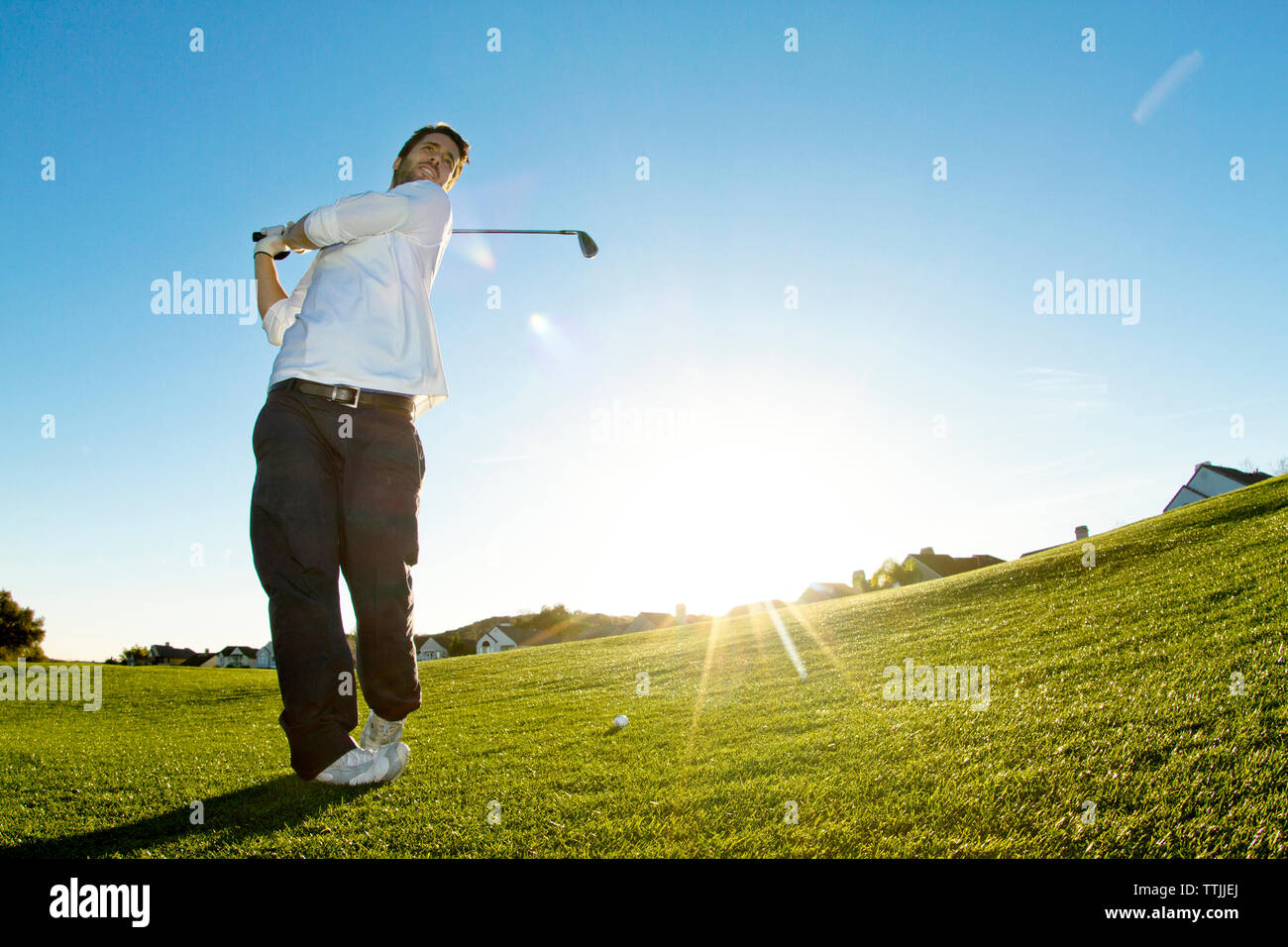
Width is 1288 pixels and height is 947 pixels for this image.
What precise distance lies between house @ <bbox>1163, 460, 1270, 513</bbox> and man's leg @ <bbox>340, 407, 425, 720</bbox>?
239 feet

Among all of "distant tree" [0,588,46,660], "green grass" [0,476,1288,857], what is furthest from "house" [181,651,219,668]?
"green grass" [0,476,1288,857]

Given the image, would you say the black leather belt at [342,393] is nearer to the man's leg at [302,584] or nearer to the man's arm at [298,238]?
the man's leg at [302,584]

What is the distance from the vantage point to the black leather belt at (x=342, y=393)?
318cm

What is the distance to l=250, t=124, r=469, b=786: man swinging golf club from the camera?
2.97 metres

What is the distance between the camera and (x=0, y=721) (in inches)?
390

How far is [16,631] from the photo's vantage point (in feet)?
135

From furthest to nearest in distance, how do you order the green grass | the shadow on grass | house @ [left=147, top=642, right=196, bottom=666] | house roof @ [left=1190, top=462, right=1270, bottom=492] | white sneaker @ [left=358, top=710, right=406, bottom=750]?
house @ [left=147, top=642, right=196, bottom=666], house roof @ [left=1190, top=462, right=1270, bottom=492], white sneaker @ [left=358, top=710, right=406, bottom=750], the shadow on grass, the green grass

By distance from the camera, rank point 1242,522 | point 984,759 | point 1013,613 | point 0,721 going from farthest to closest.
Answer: point 1242,522 < point 0,721 < point 1013,613 < point 984,759

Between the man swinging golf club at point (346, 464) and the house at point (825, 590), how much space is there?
6757 centimetres

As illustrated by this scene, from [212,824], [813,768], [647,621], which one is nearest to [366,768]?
[212,824]

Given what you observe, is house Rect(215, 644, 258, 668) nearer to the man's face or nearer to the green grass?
the green grass

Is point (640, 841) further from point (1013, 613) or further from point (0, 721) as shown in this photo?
point (0, 721)
